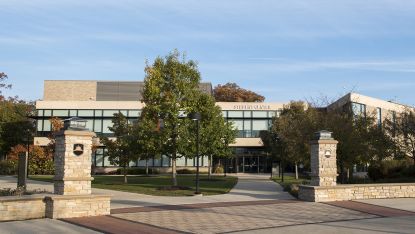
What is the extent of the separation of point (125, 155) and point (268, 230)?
21.5 metres

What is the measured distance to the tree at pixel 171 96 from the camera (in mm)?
26781

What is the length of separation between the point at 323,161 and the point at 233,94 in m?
58.9

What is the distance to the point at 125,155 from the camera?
32.6 meters

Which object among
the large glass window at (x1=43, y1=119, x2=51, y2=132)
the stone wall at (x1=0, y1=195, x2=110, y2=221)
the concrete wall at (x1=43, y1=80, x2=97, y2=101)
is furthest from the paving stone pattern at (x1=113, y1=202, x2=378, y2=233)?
the concrete wall at (x1=43, y1=80, x2=97, y2=101)

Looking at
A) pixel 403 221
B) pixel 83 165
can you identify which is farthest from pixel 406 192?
pixel 83 165

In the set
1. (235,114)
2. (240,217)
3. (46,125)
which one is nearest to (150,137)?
(240,217)

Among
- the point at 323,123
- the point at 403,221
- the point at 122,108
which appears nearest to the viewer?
the point at 403,221

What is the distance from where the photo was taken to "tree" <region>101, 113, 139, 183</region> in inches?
1217

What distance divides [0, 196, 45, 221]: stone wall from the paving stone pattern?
93.1 inches

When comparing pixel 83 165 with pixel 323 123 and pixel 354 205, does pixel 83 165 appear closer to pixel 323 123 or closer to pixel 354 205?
pixel 354 205

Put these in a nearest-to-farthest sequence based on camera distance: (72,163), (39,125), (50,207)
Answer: (50,207) < (72,163) < (39,125)

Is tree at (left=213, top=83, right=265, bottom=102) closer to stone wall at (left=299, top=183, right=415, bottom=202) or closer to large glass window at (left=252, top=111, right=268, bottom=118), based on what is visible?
large glass window at (left=252, top=111, right=268, bottom=118)

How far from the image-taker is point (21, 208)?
559 inches

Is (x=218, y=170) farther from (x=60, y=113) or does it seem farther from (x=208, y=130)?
(x=208, y=130)
